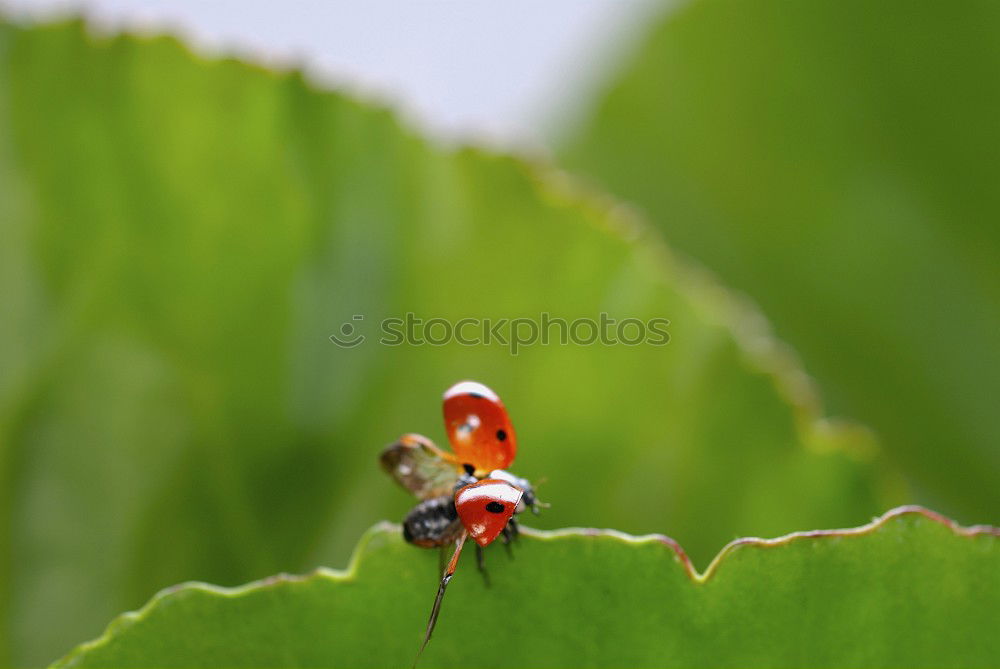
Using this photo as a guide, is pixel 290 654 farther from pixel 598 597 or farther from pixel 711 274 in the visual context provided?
pixel 711 274

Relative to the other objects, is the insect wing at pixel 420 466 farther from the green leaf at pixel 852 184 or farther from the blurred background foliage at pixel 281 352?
the green leaf at pixel 852 184

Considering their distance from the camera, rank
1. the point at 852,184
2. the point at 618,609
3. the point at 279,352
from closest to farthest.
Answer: the point at 618,609 → the point at 279,352 → the point at 852,184

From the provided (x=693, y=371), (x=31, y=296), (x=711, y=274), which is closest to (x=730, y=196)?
(x=711, y=274)

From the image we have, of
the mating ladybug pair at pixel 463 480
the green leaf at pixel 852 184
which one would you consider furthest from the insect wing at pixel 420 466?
the green leaf at pixel 852 184

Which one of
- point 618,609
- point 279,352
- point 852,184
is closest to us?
point 618,609

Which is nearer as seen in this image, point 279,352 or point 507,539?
point 507,539

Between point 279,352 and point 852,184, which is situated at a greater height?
point 852,184

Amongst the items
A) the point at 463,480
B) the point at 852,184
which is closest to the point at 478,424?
the point at 463,480

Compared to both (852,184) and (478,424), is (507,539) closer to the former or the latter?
(478,424)
